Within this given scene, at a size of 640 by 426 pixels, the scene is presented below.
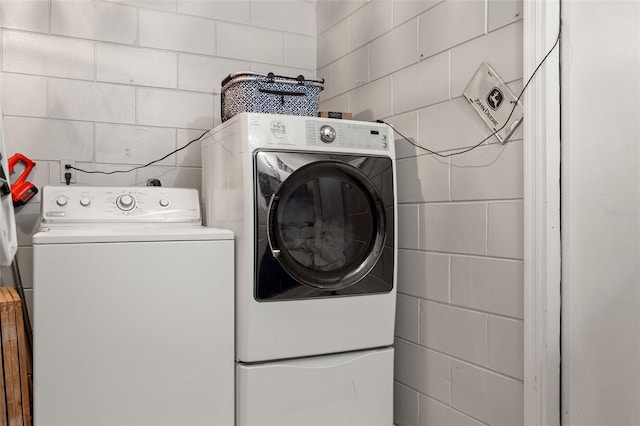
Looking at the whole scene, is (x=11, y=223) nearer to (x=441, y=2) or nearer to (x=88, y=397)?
(x=88, y=397)

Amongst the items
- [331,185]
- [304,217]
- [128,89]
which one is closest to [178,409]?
[304,217]

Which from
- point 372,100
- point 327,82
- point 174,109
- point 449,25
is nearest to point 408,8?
point 449,25

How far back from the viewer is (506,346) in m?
1.67

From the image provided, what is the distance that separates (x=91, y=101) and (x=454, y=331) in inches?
73.6

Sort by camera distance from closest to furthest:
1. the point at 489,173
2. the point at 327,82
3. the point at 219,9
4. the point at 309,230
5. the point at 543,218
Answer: the point at 543,218, the point at 489,173, the point at 309,230, the point at 219,9, the point at 327,82

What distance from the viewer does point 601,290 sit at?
1450 mm

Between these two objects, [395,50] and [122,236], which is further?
[395,50]

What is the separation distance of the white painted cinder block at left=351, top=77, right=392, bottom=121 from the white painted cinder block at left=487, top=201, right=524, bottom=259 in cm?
74

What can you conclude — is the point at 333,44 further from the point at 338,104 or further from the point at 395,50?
the point at 395,50

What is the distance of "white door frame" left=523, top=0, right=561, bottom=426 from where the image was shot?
153cm

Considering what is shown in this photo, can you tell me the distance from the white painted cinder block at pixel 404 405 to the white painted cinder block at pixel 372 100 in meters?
1.17

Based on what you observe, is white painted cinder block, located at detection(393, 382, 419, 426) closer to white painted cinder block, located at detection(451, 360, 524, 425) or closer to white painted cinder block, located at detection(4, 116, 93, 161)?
white painted cinder block, located at detection(451, 360, 524, 425)

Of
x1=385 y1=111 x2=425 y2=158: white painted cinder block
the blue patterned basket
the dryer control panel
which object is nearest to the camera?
the dryer control panel

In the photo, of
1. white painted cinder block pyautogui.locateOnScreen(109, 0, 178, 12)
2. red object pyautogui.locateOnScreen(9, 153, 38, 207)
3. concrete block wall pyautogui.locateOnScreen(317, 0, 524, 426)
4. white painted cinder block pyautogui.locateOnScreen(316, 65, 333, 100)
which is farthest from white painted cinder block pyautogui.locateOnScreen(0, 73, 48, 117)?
concrete block wall pyautogui.locateOnScreen(317, 0, 524, 426)
